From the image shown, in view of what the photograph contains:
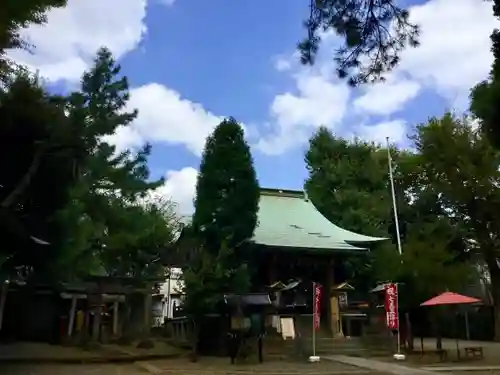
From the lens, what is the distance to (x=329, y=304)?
21.1 metres

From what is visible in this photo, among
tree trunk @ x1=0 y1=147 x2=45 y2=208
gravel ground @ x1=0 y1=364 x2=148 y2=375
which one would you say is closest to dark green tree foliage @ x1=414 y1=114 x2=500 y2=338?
gravel ground @ x1=0 y1=364 x2=148 y2=375

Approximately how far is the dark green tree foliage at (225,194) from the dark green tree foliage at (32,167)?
517 cm

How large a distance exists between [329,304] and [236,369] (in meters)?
7.65

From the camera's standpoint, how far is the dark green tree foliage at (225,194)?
1773 cm

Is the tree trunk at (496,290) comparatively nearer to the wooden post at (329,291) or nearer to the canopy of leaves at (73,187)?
the wooden post at (329,291)

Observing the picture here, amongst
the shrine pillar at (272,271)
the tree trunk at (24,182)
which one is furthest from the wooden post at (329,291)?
the tree trunk at (24,182)

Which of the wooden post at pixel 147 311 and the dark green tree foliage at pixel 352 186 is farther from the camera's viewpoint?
the dark green tree foliage at pixel 352 186

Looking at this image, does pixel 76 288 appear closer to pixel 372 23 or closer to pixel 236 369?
pixel 236 369

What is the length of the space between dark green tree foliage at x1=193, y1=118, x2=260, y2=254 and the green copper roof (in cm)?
222

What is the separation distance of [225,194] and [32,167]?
6.97 m

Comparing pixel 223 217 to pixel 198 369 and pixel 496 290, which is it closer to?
pixel 198 369

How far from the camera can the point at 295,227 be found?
2302cm

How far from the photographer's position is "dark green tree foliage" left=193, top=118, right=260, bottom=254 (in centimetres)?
1773

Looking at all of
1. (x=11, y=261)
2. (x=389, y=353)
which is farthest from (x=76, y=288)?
(x=389, y=353)
